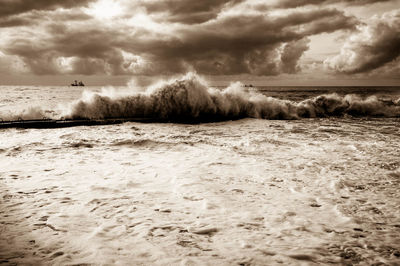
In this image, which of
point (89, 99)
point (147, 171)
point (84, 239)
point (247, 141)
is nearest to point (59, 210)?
point (84, 239)

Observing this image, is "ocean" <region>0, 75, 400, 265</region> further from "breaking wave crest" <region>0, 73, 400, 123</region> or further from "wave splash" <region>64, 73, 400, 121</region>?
"wave splash" <region>64, 73, 400, 121</region>

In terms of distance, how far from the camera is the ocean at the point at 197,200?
8.03 ft

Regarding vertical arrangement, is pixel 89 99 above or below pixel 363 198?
above

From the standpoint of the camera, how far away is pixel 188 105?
44.5 feet

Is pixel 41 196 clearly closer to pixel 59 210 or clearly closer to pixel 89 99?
pixel 59 210

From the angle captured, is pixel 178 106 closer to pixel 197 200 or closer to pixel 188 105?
pixel 188 105

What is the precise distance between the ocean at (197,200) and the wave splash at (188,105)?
4.90 metres

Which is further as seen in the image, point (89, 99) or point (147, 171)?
point (89, 99)

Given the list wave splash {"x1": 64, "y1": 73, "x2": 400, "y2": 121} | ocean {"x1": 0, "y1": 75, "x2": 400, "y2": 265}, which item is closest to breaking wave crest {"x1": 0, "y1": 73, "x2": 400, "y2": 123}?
wave splash {"x1": 64, "y1": 73, "x2": 400, "y2": 121}

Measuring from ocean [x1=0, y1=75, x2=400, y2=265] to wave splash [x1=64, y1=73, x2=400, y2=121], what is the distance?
4899 mm

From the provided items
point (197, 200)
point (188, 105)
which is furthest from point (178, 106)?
point (197, 200)

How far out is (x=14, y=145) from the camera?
648 cm

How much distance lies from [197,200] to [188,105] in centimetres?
1023

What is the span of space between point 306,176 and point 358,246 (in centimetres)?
209
